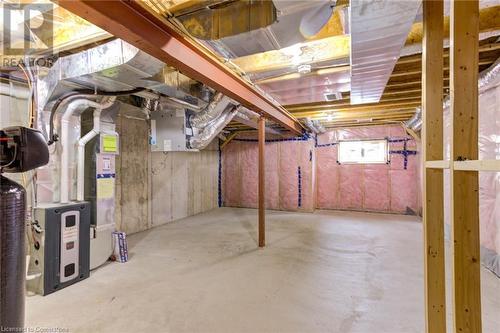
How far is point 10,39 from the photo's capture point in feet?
6.44

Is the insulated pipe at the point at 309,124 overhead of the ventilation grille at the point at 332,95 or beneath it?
overhead

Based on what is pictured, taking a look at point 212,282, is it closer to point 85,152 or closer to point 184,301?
point 184,301

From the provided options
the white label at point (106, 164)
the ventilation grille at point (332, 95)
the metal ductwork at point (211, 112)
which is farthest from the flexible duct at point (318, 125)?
the white label at point (106, 164)

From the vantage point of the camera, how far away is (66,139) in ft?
8.23

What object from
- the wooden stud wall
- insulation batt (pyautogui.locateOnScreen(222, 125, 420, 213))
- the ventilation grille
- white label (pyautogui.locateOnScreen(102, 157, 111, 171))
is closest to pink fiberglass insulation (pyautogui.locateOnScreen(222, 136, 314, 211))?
insulation batt (pyautogui.locateOnScreen(222, 125, 420, 213))

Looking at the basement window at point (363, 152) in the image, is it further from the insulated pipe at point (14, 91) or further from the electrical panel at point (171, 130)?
the insulated pipe at point (14, 91)

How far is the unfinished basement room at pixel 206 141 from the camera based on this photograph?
43.7 inches

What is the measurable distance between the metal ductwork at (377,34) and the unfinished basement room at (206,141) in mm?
12

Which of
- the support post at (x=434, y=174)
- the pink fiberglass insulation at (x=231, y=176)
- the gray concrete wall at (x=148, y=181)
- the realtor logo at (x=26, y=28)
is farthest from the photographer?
the pink fiberglass insulation at (x=231, y=176)

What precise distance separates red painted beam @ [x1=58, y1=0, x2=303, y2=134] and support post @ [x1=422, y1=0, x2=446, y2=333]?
1.40 metres

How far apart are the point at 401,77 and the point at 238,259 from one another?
9.01ft

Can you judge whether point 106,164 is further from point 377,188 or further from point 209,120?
point 377,188

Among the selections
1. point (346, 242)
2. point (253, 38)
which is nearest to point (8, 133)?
point (253, 38)

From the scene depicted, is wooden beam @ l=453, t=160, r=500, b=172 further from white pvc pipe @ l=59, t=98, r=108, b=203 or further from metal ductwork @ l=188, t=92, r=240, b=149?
white pvc pipe @ l=59, t=98, r=108, b=203
